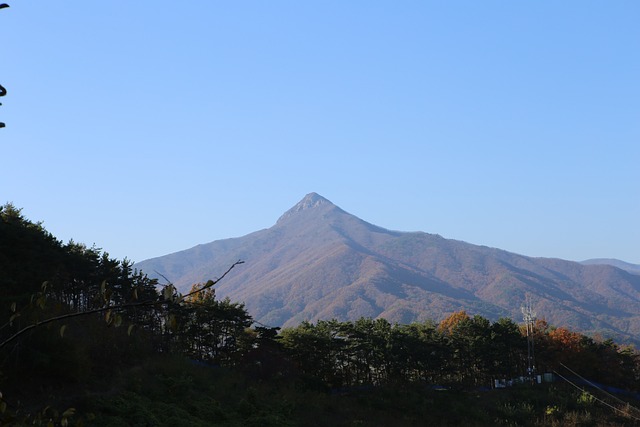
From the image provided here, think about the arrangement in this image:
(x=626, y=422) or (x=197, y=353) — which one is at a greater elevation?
(x=197, y=353)

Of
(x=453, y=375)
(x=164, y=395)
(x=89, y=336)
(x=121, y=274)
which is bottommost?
(x=453, y=375)

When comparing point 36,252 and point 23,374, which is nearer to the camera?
point 23,374

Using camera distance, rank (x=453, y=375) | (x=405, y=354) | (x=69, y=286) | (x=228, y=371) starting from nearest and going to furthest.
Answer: (x=228, y=371), (x=69, y=286), (x=405, y=354), (x=453, y=375)

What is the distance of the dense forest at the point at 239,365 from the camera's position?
24.1m

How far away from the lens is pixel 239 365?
46.6 meters

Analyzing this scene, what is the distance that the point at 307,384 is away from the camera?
42938 mm

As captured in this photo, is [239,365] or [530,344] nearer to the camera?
[239,365]

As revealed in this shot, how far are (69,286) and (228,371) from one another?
17992mm

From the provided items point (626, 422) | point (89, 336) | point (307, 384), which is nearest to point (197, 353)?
point (307, 384)

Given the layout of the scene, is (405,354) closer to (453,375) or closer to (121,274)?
(453,375)

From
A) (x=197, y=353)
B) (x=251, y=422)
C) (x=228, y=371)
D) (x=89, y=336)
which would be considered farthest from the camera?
(x=197, y=353)

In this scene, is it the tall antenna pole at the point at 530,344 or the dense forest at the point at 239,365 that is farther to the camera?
the tall antenna pole at the point at 530,344

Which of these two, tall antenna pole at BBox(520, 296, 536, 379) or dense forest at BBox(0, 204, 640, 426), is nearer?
dense forest at BBox(0, 204, 640, 426)

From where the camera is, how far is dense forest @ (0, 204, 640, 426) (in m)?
24.1
